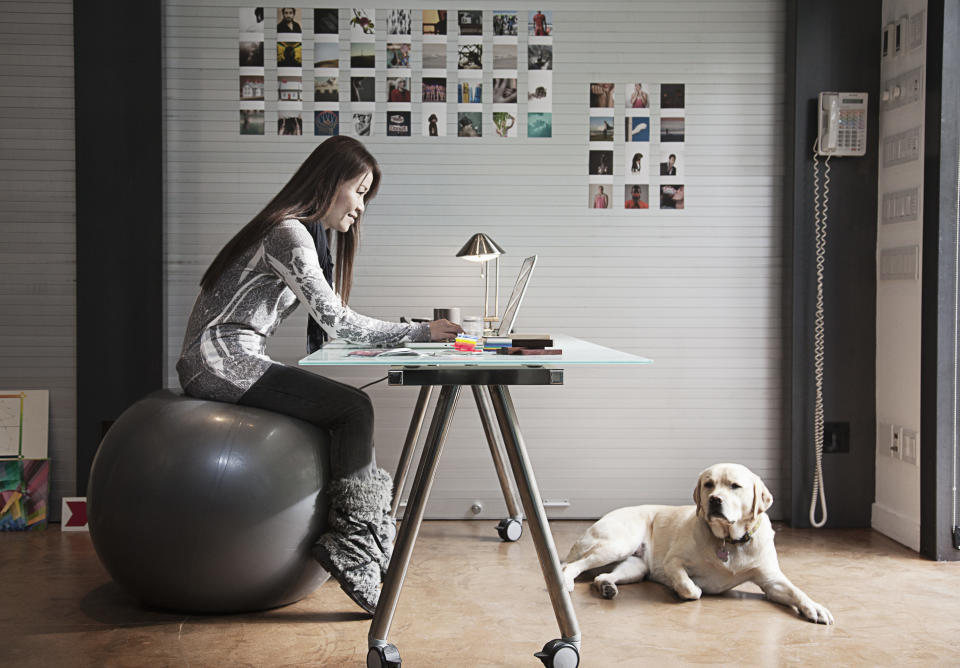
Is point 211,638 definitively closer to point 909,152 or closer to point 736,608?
point 736,608

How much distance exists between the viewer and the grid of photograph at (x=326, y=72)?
3943 millimetres

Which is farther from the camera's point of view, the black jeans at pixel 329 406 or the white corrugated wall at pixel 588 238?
the white corrugated wall at pixel 588 238

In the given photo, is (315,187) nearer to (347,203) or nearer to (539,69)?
(347,203)

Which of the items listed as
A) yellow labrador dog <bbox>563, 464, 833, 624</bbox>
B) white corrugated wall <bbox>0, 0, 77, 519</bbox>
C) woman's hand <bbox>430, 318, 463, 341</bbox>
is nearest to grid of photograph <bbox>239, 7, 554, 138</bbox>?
white corrugated wall <bbox>0, 0, 77, 519</bbox>

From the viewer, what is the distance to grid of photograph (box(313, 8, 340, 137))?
3943mm

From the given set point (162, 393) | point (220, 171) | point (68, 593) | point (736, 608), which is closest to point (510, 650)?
point (736, 608)

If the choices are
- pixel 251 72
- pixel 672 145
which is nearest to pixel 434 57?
pixel 251 72

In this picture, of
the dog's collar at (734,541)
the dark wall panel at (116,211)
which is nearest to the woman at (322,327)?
the dog's collar at (734,541)

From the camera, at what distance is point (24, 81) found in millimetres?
3910

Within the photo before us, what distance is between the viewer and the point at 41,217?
13.0 feet

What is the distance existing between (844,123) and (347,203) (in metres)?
2.33

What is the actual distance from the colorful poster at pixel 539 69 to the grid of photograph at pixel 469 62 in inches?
8.9

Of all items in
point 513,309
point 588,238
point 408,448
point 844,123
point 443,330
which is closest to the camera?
point 443,330

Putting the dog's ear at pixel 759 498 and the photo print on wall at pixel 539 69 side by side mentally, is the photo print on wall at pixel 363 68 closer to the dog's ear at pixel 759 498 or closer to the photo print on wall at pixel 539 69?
the photo print on wall at pixel 539 69
